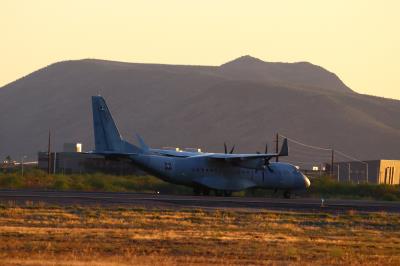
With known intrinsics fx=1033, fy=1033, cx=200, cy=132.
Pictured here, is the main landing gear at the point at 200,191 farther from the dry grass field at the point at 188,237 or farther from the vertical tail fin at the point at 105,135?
the dry grass field at the point at 188,237

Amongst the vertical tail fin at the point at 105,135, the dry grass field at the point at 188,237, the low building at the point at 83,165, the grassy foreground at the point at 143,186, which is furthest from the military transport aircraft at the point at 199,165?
the low building at the point at 83,165

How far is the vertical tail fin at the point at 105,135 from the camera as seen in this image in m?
66.4

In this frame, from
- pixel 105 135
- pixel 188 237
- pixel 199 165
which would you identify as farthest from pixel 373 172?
pixel 188 237

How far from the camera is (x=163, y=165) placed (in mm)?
65625

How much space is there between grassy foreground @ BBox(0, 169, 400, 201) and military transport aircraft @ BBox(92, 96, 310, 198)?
557 cm

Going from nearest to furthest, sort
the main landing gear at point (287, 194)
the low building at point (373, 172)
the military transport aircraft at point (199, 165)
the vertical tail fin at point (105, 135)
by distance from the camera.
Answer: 1. the military transport aircraft at point (199, 165)
2. the vertical tail fin at point (105, 135)
3. the main landing gear at point (287, 194)
4. the low building at point (373, 172)

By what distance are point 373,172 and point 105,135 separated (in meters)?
89.9

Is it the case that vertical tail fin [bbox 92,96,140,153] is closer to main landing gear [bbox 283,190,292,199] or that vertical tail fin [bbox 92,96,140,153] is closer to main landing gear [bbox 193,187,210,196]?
main landing gear [bbox 193,187,210,196]

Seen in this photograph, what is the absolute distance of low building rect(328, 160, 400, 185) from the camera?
145875mm

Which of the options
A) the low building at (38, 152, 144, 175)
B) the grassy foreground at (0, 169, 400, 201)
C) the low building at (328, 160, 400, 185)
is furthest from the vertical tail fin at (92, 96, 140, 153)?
the low building at (328, 160, 400, 185)

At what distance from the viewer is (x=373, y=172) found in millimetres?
150750

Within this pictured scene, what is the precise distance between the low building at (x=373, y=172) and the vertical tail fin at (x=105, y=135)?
80.2 meters

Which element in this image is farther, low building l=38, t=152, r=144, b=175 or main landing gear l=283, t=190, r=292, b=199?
low building l=38, t=152, r=144, b=175

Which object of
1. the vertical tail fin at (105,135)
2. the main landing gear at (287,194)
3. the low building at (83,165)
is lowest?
the main landing gear at (287,194)
